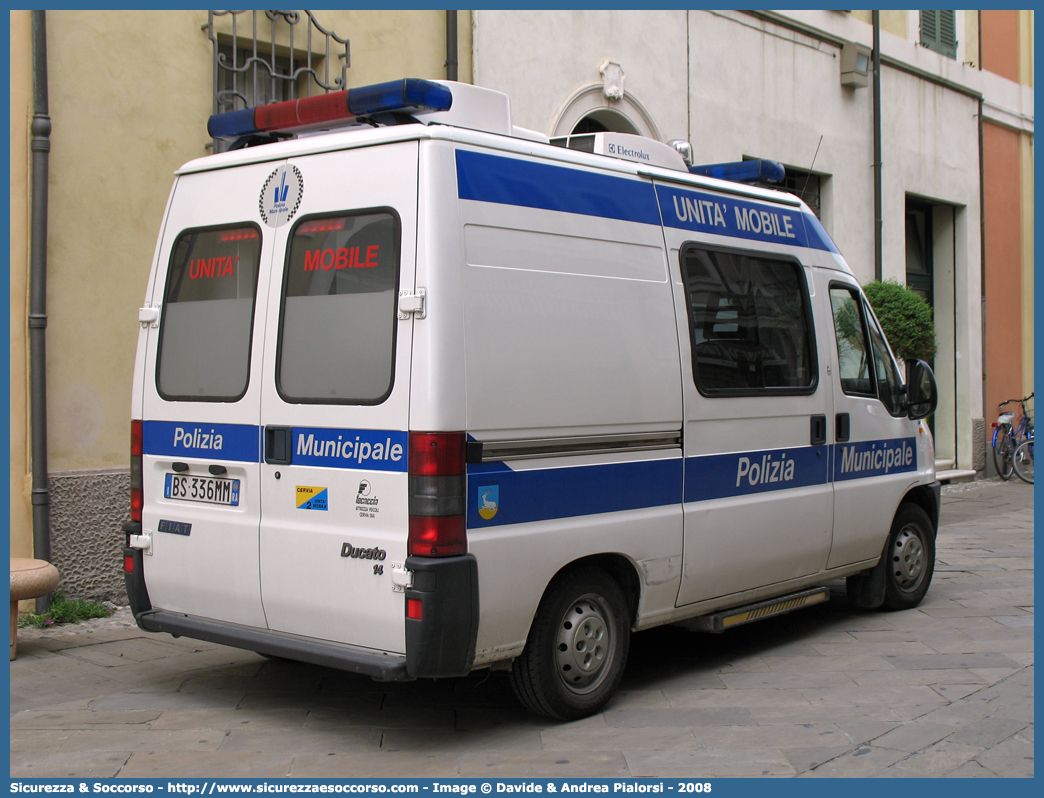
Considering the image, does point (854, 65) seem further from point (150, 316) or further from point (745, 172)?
point (150, 316)

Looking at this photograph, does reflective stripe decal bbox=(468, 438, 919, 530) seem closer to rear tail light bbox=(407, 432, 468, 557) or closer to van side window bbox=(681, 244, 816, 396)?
rear tail light bbox=(407, 432, 468, 557)

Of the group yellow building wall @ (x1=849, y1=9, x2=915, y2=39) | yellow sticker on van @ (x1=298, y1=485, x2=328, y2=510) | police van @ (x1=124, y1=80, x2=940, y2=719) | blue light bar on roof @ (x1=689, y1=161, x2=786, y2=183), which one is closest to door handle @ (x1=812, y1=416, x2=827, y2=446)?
police van @ (x1=124, y1=80, x2=940, y2=719)

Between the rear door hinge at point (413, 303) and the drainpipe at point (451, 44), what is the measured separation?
208 inches

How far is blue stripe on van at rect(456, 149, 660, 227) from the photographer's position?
4.59 metres

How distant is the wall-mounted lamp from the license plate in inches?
430

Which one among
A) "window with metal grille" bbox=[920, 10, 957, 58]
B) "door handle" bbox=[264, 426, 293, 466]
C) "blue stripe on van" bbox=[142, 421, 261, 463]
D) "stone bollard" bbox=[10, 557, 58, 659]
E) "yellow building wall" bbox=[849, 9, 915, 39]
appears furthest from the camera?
"window with metal grille" bbox=[920, 10, 957, 58]

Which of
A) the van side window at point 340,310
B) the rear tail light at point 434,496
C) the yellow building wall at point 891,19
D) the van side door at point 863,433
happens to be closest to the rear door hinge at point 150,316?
the van side window at point 340,310

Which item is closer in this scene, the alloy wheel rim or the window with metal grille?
the alloy wheel rim

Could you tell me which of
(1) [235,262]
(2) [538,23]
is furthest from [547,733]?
(2) [538,23]

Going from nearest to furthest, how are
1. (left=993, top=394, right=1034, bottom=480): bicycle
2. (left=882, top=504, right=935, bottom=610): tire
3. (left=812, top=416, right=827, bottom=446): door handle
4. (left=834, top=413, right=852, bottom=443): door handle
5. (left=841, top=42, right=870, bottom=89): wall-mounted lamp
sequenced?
(left=812, top=416, right=827, bottom=446): door handle, (left=834, top=413, right=852, bottom=443): door handle, (left=882, top=504, right=935, bottom=610): tire, (left=841, top=42, right=870, bottom=89): wall-mounted lamp, (left=993, top=394, right=1034, bottom=480): bicycle

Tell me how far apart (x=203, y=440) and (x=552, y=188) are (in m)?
1.91

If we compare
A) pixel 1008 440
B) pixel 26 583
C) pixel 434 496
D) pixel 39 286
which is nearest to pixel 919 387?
pixel 434 496

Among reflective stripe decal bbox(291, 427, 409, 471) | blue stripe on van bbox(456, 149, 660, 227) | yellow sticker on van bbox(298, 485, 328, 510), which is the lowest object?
yellow sticker on van bbox(298, 485, 328, 510)

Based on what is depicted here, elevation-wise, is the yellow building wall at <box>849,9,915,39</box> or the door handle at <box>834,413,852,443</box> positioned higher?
the yellow building wall at <box>849,9,915,39</box>
